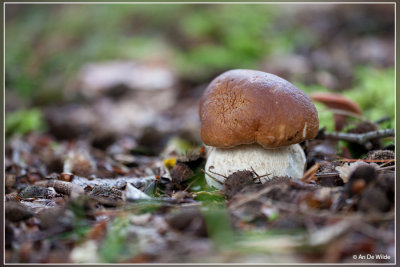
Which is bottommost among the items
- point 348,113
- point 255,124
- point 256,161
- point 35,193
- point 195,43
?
point 35,193

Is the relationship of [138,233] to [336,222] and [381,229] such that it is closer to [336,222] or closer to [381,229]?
[336,222]

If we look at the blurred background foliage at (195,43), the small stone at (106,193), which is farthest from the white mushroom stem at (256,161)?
the blurred background foliage at (195,43)

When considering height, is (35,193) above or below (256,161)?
below

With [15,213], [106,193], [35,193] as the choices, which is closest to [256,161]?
[106,193]

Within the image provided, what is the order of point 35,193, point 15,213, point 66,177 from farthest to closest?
1. point 66,177
2. point 35,193
3. point 15,213

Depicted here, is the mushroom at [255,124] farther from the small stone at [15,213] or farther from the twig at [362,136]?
the small stone at [15,213]

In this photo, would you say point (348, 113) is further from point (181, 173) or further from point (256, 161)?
point (181, 173)

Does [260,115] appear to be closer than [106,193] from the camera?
Yes
